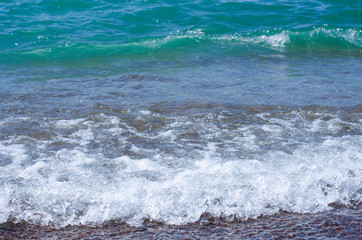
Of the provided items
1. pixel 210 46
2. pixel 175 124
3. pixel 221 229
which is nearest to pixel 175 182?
pixel 221 229

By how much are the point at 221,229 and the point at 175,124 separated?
213 cm

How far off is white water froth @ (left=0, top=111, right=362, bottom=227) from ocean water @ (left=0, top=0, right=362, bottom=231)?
12mm

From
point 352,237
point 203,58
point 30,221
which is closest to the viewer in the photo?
point 352,237

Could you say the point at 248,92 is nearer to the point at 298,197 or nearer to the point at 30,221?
the point at 298,197

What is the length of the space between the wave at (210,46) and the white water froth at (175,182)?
521cm

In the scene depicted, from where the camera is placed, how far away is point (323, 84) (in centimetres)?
648

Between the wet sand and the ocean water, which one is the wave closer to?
the ocean water

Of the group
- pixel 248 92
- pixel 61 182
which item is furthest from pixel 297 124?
pixel 61 182

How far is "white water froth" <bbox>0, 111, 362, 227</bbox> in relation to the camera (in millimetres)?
2926

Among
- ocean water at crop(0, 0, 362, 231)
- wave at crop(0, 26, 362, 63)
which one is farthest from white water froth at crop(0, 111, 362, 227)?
wave at crop(0, 26, 362, 63)

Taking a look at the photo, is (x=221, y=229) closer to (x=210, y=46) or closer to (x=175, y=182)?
(x=175, y=182)

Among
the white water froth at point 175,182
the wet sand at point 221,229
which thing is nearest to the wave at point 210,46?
the white water froth at point 175,182

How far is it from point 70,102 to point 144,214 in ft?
10.1

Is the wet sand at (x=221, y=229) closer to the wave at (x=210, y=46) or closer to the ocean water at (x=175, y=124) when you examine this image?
the ocean water at (x=175, y=124)
